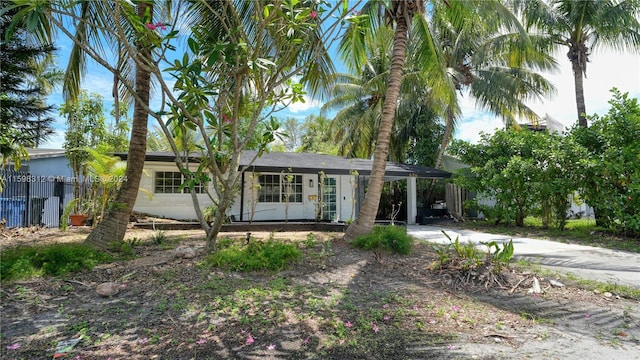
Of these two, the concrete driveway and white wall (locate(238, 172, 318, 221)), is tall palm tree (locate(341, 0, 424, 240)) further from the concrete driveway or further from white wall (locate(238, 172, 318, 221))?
white wall (locate(238, 172, 318, 221))

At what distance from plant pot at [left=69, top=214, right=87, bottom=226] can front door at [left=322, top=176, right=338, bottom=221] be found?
9015 millimetres

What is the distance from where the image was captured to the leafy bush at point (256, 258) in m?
5.60

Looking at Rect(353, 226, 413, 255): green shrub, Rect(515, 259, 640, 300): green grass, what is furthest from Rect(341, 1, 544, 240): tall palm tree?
Rect(515, 259, 640, 300): green grass

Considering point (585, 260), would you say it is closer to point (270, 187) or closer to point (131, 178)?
point (131, 178)

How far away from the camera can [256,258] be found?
5.79 m

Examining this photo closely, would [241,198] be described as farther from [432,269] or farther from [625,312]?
[625,312]

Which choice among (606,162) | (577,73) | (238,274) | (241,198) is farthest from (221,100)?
Result: (577,73)

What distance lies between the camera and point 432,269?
19.2ft

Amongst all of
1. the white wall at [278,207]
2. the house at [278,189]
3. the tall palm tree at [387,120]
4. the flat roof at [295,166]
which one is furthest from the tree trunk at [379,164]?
the white wall at [278,207]

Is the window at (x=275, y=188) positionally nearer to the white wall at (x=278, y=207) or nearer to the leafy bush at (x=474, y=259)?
the white wall at (x=278, y=207)

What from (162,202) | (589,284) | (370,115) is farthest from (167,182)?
(589,284)

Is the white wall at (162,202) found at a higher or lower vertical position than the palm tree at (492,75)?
lower

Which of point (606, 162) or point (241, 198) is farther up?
point (606, 162)

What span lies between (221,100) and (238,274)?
3.20m
